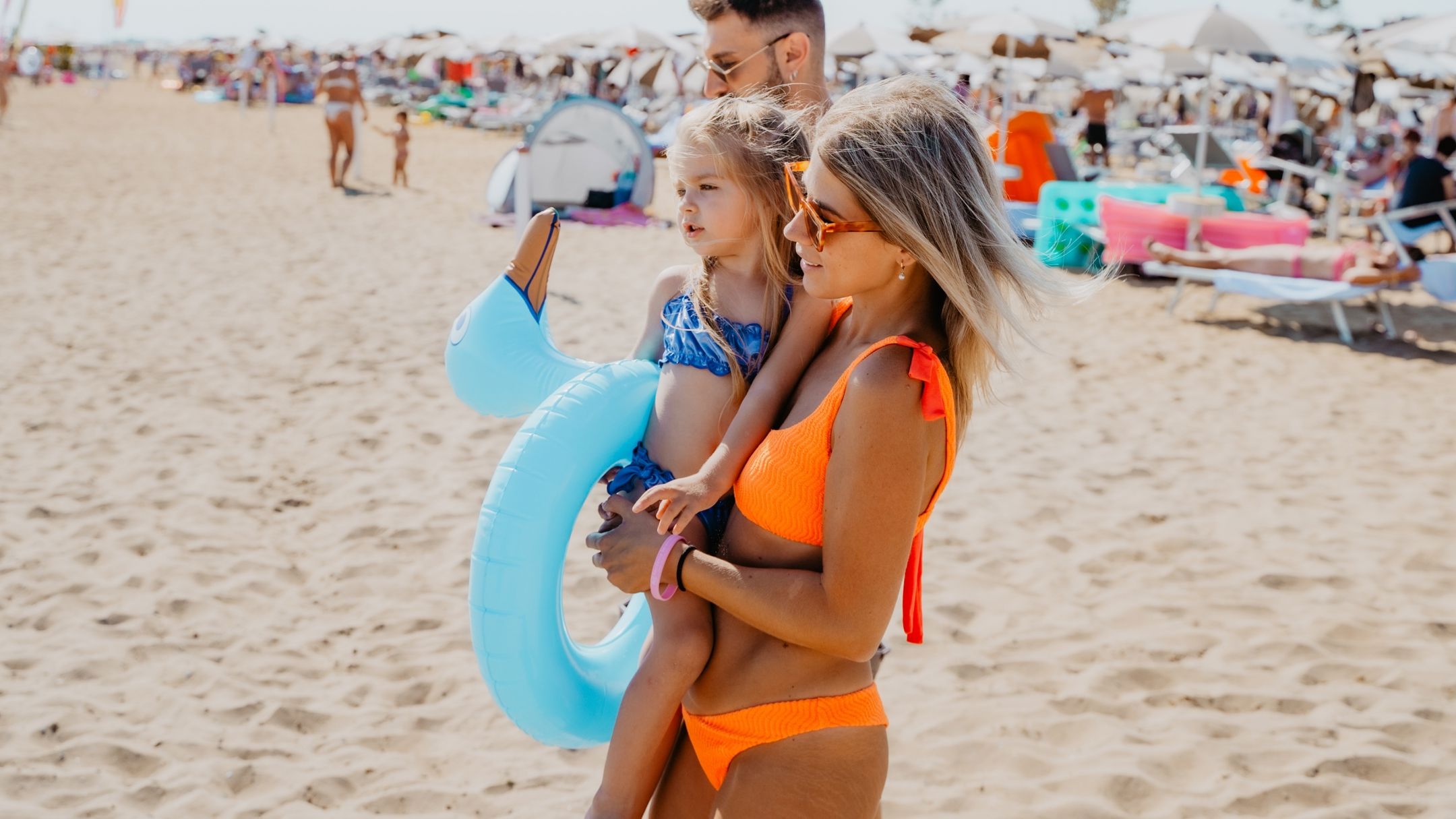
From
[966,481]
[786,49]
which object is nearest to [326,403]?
[966,481]

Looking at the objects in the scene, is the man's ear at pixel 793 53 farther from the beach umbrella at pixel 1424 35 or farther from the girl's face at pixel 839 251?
the beach umbrella at pixel 1424 35

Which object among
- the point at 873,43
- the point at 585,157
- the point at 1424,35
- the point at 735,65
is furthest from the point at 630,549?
the point at 873,43

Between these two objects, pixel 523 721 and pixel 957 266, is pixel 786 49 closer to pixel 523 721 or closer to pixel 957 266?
pixel 957 266

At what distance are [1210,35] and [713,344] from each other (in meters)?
11.9

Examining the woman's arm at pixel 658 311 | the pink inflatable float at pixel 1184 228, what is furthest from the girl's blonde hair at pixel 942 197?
the pink inflatable float at pixel 1184 228

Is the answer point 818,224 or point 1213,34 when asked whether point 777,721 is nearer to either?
point 818,224

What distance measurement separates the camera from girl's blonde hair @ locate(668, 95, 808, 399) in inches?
75.7

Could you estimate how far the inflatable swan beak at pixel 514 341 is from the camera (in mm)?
2145

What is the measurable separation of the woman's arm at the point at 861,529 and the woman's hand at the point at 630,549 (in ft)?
0.44

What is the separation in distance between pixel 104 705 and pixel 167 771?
44cm

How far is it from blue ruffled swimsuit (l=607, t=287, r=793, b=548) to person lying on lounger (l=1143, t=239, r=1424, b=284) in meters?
8.20

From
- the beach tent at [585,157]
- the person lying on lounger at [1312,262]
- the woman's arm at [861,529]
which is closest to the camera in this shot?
the woman's arm at [861,529]

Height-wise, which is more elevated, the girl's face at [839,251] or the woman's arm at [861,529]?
the girl's face at [839,251]

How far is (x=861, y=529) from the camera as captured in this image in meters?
1.45
